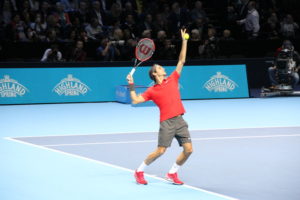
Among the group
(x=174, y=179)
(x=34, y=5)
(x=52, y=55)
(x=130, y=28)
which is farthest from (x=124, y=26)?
(x=174, y=179)

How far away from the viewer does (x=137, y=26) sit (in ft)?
68.2

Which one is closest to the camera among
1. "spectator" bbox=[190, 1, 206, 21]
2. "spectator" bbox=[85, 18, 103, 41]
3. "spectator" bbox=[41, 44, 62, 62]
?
"spectator" bbox=[41, 44, 62, 62]

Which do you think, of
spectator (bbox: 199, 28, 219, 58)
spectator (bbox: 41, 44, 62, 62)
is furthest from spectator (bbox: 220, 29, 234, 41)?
spectator (bbox: 41, 44, 62, 62)

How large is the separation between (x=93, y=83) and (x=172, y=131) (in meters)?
10.4

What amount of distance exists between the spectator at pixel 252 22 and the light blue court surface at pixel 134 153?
5.91 m

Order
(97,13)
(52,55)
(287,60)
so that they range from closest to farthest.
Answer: (52,55)
(287,60)
(97,13)

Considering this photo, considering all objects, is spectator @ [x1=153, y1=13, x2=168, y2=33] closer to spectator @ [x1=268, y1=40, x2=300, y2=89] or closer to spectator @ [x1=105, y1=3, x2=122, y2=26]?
spectator @ [x1=105, y1=3, x2=122, y2=26]

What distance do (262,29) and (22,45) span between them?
8.88m

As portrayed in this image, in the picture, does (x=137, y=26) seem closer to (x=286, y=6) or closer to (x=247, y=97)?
(x=247, y=97)

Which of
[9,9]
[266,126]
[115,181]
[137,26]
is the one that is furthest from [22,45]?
[115,181]

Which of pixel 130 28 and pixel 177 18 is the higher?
pixel 177 18

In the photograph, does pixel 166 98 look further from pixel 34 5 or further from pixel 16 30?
pixel 34 5

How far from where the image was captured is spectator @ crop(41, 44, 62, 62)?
18.6 m

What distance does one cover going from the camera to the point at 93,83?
1831 centimetres
